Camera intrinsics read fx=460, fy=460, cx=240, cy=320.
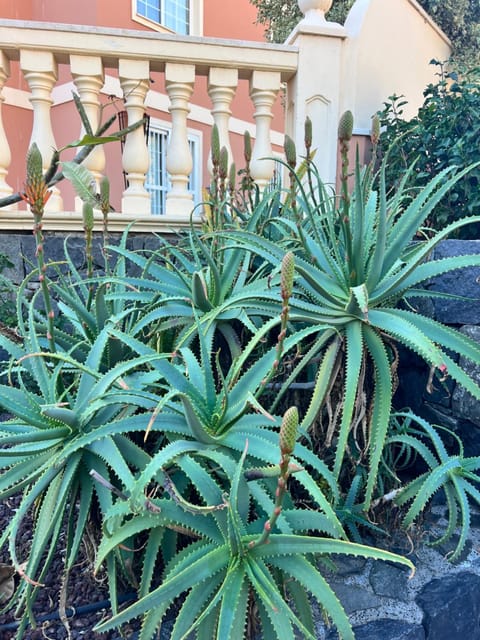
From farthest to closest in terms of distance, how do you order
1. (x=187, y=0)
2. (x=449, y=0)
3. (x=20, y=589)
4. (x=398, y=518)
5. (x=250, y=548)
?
1. (x=187, y=0)
2. (x=449, y=0)
3. (x=398, y=518)
4. (x=20, y=589)
5. (x=250, y=548)

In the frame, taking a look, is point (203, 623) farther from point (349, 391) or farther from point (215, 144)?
point (215, 144)

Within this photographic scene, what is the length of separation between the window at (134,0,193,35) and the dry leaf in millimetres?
7892

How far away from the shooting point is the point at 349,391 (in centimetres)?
117

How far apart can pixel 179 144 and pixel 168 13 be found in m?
6.34

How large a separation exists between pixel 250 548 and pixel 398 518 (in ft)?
2.62

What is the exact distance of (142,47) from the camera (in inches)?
105

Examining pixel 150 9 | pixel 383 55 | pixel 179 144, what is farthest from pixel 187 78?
pixel 150 9

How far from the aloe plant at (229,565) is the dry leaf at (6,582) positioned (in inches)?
17.1

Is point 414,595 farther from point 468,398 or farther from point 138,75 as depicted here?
point 138,75

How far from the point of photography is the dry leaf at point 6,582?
1.20m

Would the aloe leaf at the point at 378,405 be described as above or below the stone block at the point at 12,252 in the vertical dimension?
below

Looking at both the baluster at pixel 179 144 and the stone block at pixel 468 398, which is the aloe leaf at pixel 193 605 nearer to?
the stone block at pixel 468 398

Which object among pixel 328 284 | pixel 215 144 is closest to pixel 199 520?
pixel 328 284

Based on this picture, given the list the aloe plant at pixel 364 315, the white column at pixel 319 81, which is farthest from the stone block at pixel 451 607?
the white column at pixel 319 81
